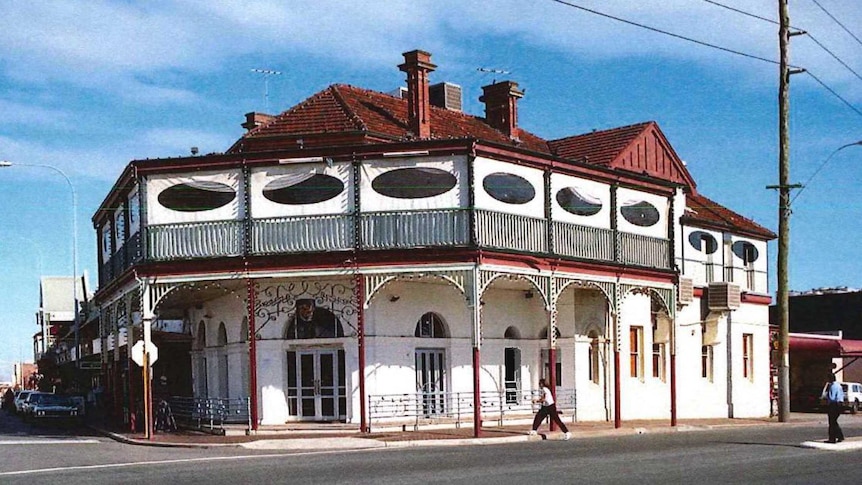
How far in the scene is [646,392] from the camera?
1395 inches

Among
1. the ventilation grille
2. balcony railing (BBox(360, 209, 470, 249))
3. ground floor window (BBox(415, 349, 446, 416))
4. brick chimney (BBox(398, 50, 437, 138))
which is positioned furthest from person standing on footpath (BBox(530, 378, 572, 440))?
the ventilation grille

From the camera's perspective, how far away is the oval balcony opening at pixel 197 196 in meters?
28.3

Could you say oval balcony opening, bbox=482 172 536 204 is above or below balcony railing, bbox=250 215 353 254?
above

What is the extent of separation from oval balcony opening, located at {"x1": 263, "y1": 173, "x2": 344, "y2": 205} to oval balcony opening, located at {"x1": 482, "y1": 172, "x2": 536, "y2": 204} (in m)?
3.80

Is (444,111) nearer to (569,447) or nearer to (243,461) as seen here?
(569,447)

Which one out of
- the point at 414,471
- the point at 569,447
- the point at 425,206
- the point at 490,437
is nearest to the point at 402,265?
the point at 425,206

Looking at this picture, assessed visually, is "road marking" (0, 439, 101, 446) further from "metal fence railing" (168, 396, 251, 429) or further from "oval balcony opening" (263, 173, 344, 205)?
"oval balcony opening" (263, 173, 344, 205)

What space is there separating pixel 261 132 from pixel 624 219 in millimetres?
10795

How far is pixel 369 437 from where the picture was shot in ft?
85.4

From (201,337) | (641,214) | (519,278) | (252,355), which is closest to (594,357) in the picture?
(641,214)

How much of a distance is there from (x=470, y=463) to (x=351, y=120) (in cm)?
1410

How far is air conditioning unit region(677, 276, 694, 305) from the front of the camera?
115 ft

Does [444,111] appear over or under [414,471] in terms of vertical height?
over

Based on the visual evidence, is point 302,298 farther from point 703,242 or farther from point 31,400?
point 31,400
